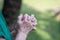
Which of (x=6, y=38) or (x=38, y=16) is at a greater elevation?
(x=38, y=16)

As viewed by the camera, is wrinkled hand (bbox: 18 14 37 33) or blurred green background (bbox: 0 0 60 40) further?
blurred green background (bbox: 0 0 60 40)

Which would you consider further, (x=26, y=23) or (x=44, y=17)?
(x=44, y=17)

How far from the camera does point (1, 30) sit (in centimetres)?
177

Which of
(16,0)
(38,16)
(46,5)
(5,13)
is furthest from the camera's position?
(46,5)

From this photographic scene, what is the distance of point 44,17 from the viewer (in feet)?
15.7

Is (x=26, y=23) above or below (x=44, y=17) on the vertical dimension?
below

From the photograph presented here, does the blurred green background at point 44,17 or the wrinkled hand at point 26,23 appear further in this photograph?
the blurred green background at point 44,17

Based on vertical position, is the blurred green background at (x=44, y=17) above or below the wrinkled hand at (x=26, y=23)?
above

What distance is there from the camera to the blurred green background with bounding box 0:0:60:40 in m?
4.18

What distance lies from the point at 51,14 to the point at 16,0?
8.13ft

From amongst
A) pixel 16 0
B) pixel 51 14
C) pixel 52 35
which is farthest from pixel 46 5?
pixel 16 0

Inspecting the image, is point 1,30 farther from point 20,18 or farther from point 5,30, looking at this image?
point 20,18

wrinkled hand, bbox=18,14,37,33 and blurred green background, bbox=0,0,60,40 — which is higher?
blurred green background, bbox=0,0,60,40

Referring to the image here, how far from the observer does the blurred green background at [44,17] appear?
418cm
